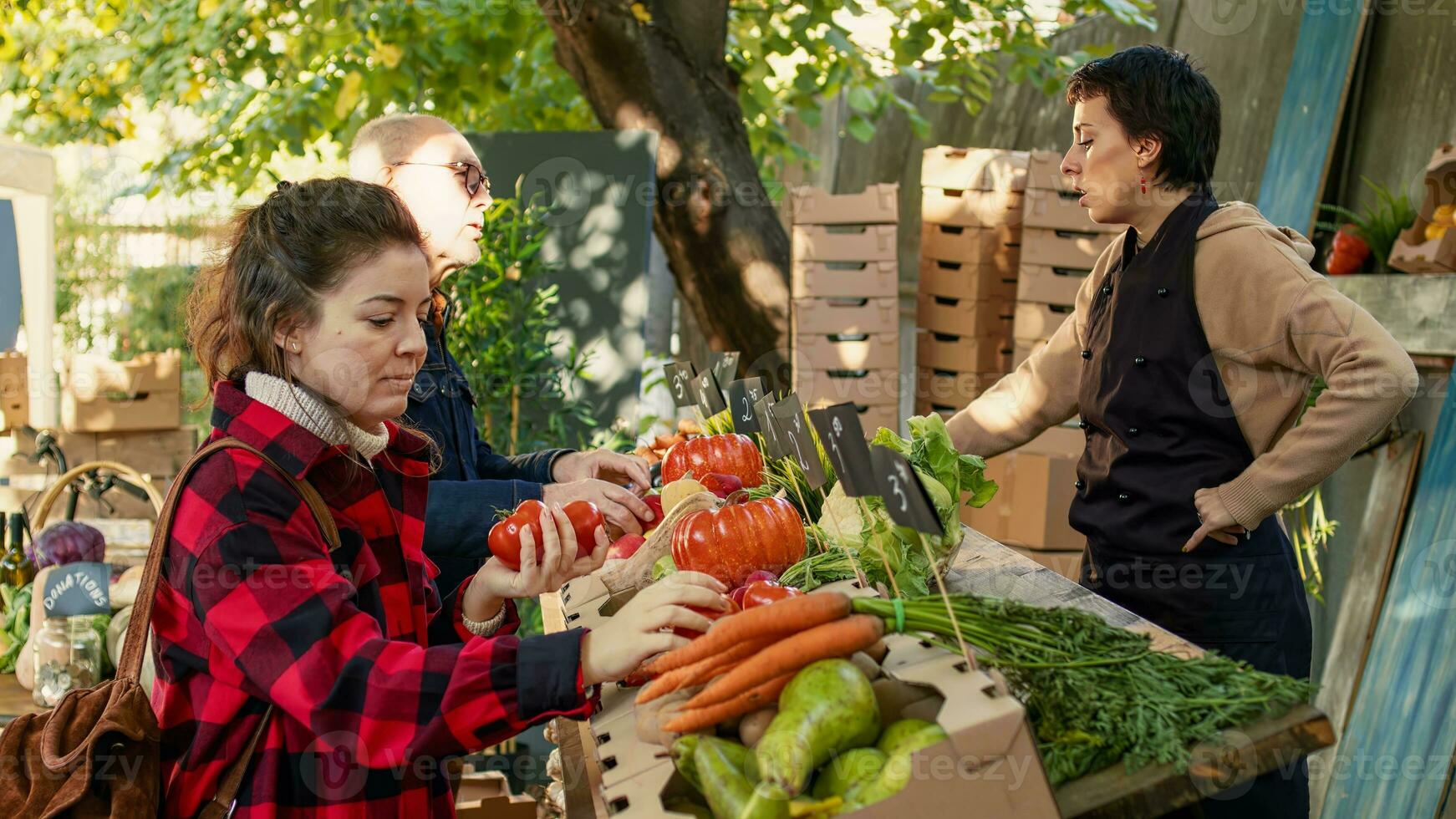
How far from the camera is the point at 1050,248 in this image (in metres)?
4.87

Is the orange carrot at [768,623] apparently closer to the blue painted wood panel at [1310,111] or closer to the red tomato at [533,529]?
the red tomato at [533,529]

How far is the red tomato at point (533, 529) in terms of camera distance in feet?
6.73

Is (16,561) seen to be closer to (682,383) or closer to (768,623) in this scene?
(682,383)

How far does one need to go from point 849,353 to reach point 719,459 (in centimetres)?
253

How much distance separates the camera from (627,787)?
1498 mm

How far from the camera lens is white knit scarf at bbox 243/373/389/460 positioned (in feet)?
5.66

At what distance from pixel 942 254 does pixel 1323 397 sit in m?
2.88

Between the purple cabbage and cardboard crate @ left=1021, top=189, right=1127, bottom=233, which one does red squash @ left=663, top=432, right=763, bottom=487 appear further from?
cardboard crate @ left=1021, top=189, right=1127, bottom=233

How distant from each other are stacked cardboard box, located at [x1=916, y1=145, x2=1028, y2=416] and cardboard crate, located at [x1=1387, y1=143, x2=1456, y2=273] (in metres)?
1.56

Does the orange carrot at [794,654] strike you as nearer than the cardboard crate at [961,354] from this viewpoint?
Yes

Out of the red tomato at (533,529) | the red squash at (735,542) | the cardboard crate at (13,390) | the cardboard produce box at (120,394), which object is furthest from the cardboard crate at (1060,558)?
the cardboard crate at (13,390)

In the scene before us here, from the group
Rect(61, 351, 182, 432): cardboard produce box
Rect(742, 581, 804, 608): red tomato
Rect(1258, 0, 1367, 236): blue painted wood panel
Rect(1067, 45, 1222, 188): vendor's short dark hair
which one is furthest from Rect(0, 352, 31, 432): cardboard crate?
Rect(1258, 0, 1367, 236): blue painted wood panel

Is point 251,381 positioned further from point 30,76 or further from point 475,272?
point 30,76

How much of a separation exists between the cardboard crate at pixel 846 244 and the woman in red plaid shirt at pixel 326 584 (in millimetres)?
3411
